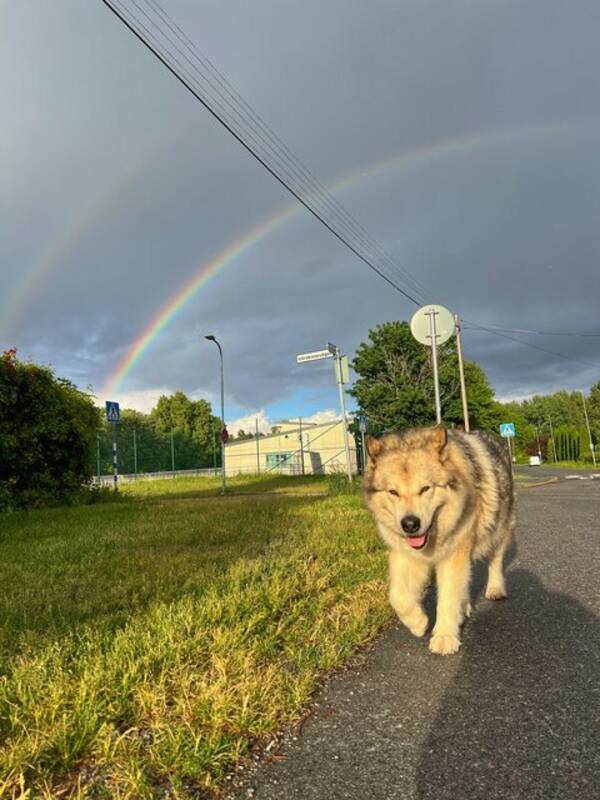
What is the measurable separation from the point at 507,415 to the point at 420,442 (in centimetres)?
5615

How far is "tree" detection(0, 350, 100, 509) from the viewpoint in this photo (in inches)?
511

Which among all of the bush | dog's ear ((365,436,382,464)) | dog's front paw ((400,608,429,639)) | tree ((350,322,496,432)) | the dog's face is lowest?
dog's front paw ((400,608,429,639))

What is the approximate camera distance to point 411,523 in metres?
3.30

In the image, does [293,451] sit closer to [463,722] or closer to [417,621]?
[417,621]

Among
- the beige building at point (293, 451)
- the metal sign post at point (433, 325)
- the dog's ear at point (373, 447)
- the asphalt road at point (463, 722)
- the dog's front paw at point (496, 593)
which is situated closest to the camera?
the asphalt road at point (463, 722)

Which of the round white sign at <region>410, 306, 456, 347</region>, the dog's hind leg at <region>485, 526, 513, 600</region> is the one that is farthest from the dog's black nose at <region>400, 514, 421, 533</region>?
the round white sign at <region>410, 306, 456, 347</region>

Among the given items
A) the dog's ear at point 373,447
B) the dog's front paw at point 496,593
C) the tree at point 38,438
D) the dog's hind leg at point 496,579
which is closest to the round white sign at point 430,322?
the dog's hind leg at point 496,579

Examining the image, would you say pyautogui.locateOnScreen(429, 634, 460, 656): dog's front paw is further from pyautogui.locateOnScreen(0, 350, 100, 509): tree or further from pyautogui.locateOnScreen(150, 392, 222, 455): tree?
pyautogui.locateOnScreen(150, 392, 222, 455): tree

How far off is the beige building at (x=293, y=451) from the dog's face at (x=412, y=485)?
4039 cm

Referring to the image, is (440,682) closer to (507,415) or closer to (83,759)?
(83,759)

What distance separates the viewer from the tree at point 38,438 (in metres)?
13.0

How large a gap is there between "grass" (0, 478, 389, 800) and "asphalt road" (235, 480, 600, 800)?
20 cm

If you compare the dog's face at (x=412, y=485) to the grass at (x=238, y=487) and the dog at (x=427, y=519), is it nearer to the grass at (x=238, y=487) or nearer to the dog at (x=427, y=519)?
the dog at (x=427, y=519)

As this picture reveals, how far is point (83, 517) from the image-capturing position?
1111cm
